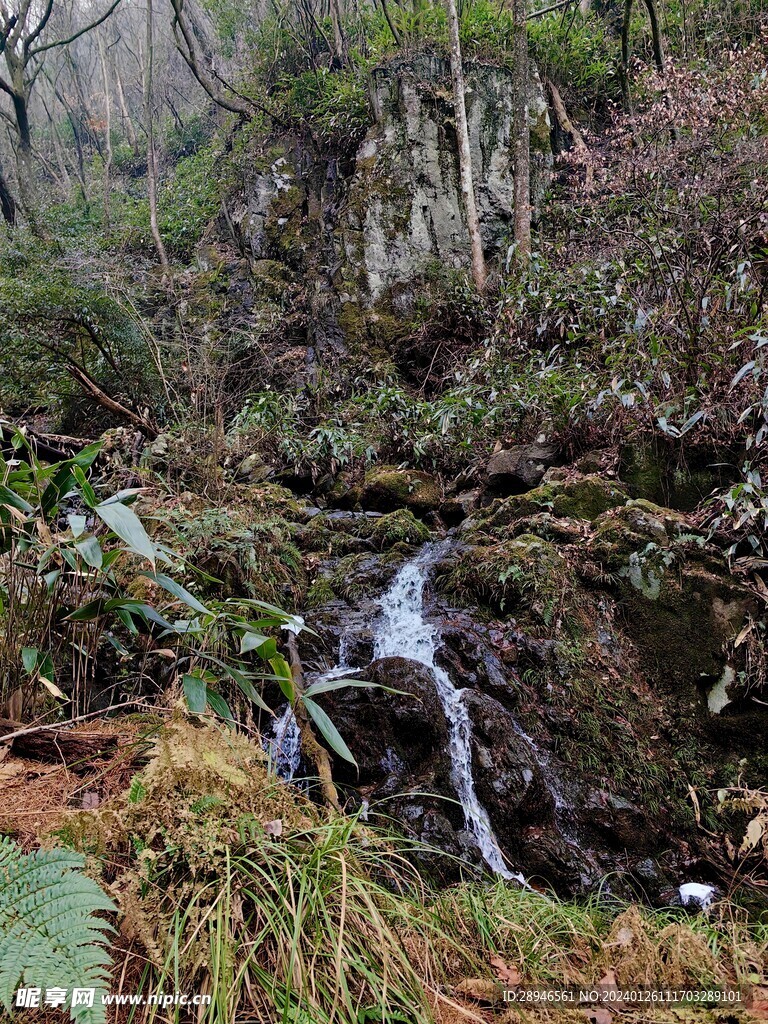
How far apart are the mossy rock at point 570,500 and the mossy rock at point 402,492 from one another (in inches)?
65.5

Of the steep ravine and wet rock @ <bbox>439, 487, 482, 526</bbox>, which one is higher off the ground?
wet rock @ <bbox>439, 487, 482, 526</bbox>

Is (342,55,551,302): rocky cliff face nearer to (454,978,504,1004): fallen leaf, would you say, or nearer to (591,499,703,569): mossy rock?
(591,499,703,569): mossy rock

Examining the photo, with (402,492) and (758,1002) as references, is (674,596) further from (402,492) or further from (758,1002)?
(402,492)

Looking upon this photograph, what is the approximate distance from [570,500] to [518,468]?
126cm

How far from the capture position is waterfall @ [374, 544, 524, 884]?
3438 mm

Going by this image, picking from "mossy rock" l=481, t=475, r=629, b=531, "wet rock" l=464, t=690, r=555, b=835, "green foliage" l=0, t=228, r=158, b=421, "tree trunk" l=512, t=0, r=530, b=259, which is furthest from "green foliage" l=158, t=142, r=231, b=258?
"wet rock" l=464, t=690, r=555, b=835

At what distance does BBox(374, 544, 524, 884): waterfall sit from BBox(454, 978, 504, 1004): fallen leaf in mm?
2024

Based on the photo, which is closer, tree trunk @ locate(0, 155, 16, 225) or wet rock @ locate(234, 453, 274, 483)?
wet rock @ locate(234, 453, 274, 483)

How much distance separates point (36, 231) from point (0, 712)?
11.6 m

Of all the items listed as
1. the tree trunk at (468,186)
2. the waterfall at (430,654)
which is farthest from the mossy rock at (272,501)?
the tree trunk at (468,186)

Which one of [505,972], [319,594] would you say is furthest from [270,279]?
[505,972]

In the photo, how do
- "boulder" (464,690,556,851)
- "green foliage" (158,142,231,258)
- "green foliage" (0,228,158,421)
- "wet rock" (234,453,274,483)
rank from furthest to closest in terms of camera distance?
"green foliage" (158,142,231,258) → "green foliage" (0,228,158,421) → "wet rock" (234,453,274,483) → "boulder" (464,690,556,851)

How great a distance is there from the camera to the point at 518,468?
6.20 metres

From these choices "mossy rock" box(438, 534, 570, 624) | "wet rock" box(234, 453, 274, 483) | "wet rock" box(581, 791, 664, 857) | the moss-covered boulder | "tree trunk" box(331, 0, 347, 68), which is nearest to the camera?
Answer: "wet rock" box(581, 791, 664, 857)
